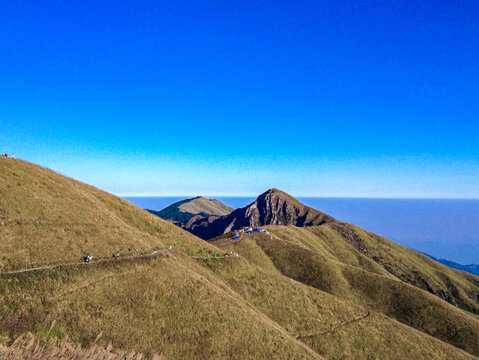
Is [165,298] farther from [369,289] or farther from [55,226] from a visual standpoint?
[369,289]

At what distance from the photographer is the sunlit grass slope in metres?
38.6

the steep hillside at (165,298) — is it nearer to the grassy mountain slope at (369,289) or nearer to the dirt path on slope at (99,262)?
the dirt path on slope at (99,262)

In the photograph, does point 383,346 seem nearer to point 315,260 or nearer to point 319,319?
point 319,319

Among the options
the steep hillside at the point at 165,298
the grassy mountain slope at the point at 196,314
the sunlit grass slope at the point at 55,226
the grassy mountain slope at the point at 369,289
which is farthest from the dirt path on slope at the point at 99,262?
the grassy mountain slope at the point at 369,289

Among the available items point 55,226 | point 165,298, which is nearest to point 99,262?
point 55,226

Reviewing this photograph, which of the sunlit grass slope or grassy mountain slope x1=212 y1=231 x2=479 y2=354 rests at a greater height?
the sunlit grass slope

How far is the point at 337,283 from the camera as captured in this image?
8100cm

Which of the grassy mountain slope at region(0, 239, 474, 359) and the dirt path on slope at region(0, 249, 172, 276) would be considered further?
the dirt path on slope at region(0, 249, 172, 276)

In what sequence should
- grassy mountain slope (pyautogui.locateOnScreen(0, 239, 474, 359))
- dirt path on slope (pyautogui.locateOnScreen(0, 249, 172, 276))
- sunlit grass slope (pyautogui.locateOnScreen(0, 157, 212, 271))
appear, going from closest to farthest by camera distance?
grassy mountain slope (pyautogui.locateOnScreen(0, 239, 474, 359))
dirt path on slope (pyautogui.locateOnScreen(0, 249, 172, 276))
sunlit grass slope (pyautogui.locateOnScreen(0, 157, 212, 271))

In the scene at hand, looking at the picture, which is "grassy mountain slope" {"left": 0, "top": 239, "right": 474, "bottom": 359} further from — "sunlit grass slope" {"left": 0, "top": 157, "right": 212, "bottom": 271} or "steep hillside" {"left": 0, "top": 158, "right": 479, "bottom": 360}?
"sunlit grass slope" {"left": 0, "top": 157, "right": 212, "bottom": 271}

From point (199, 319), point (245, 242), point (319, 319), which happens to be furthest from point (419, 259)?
point (199, 319)

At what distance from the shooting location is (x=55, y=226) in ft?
150

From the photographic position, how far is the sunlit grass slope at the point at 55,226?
127 feet

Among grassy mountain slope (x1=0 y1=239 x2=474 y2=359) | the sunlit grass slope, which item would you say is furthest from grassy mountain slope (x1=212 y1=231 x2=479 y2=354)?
the sunlit grass slope
